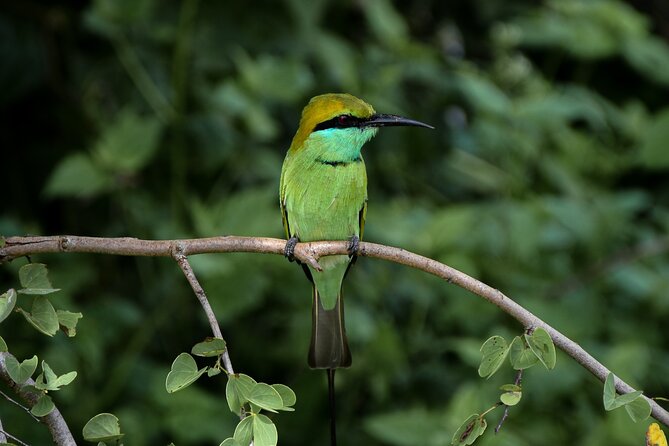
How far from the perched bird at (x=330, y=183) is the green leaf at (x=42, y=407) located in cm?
85

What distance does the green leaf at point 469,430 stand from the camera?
1.20 metres

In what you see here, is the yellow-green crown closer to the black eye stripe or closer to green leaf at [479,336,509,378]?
the black eye stripe

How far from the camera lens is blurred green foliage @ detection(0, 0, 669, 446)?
103 inches

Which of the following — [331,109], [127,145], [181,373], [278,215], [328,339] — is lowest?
[328,339]

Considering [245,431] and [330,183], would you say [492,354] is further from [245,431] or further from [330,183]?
[330,183]

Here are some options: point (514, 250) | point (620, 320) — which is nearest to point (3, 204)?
point (514, 250)

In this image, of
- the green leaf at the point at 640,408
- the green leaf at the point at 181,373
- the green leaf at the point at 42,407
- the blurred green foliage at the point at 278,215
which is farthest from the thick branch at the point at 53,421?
the blurred green foliage at the point at 278,215

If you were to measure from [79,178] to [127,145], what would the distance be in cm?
16

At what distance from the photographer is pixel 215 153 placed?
2.84 metres

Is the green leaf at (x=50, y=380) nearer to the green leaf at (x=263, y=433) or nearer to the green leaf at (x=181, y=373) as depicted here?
the green leaf at (x=181, y=373)

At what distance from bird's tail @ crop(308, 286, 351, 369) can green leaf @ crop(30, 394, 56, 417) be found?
64 cm

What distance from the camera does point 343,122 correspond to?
78.7 inches

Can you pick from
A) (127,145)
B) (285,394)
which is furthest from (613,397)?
(127,145)

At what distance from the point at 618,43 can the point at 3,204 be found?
86.1 inches
